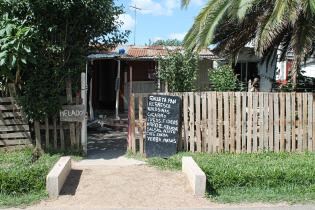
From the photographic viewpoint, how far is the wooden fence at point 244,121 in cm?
1014

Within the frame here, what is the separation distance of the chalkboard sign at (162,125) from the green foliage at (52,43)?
1.73 m

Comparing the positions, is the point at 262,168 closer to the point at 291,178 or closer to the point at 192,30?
the point at 291,178

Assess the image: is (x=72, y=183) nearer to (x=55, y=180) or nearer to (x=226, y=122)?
(x=55, y=180)

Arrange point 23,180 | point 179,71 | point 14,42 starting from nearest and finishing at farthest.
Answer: point 23,180 → point 14,42 → point 179,71

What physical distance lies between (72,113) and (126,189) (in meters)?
3.00

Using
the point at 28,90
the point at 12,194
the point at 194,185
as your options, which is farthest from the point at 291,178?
the point at 28,90

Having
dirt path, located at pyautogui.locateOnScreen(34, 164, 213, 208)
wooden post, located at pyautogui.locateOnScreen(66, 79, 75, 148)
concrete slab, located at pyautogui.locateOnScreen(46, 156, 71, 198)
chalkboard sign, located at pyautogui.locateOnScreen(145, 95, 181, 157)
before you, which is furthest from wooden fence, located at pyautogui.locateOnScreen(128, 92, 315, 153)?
concrete slab, located at pyautogui.locateOnScreen(46, 156, 71, 198)

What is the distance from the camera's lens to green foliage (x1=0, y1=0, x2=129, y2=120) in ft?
31.6

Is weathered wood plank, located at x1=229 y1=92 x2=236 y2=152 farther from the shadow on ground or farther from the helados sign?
the shadow on ground

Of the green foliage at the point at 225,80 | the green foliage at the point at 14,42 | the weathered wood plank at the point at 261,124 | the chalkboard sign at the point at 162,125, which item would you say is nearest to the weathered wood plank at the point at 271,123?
the weathered wood plank at the point at 261,124

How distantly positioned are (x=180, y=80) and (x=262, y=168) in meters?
3.43

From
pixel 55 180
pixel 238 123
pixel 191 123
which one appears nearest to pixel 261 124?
pixel 238 123

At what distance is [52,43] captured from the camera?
32.7ft

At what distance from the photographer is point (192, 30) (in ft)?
41.1
